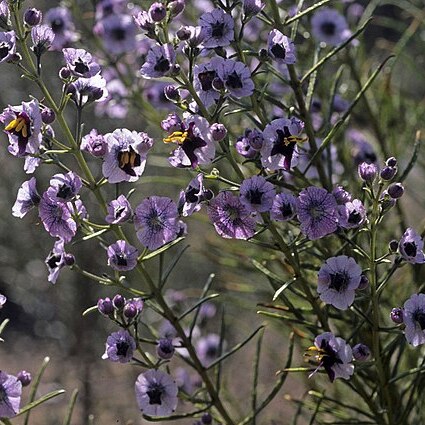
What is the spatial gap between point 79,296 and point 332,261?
9.72 ft

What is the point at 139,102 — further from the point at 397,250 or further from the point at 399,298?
the point at 397,250

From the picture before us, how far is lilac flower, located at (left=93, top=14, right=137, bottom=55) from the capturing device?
1766mm

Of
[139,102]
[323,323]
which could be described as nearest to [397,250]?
[323,323]

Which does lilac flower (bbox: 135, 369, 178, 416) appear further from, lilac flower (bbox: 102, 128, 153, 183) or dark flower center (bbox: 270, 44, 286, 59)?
dark flower center (bbox: 270, 44, 286, 59)

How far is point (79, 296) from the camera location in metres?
3.82

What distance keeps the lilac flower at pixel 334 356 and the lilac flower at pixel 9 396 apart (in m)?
0.36

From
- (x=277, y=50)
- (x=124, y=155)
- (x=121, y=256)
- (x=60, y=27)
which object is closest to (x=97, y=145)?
(x=124, y=155)

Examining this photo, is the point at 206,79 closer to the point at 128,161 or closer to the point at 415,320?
the point at 128,161

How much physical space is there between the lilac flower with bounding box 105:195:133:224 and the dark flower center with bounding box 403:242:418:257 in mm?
327

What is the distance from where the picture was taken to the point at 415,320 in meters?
0.96

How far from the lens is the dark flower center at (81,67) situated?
0.99 metres

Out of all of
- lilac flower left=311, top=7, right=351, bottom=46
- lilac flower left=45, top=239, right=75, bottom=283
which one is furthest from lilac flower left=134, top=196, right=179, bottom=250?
lilac flower left=311, top=7, right=351, bottom=46

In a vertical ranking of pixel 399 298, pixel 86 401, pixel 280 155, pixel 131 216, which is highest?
pixel 280 155

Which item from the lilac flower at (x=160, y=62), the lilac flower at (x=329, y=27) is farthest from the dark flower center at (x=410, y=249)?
the lilac flower at (x=329, y=27)
